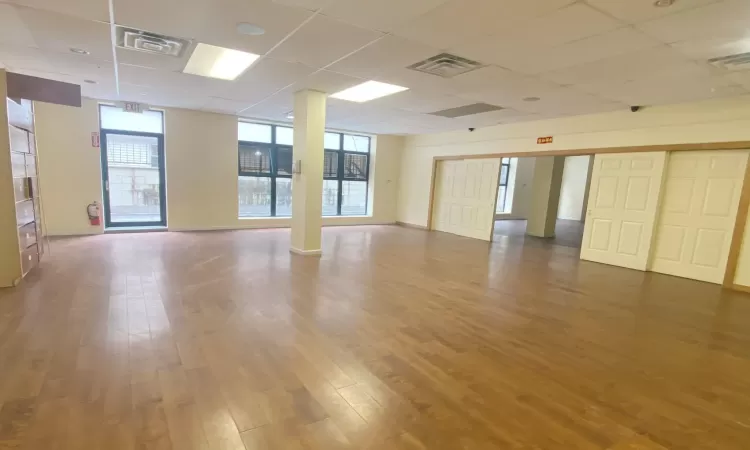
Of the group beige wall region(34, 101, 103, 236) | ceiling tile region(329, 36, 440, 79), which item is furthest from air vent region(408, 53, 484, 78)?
beige wall region(34, 101, 103, 236)

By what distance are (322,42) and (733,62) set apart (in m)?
4.19

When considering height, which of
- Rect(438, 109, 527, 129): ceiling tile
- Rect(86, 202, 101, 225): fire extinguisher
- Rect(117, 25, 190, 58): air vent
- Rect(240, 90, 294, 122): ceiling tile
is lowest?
Rect(86, 202, 101, 225): fire extinguisher

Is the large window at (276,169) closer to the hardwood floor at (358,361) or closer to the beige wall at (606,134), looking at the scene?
the beige wall at (606,134)

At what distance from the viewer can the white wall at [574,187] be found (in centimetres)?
1393

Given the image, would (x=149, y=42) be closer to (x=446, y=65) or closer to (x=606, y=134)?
(x=446, y=65)

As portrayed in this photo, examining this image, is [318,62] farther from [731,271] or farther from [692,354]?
[731,271]

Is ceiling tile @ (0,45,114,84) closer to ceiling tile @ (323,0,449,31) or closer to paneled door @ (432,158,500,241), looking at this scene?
ceiling tile @ (323,0,449,31)

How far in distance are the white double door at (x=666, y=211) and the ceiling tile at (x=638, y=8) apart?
3.97 meters

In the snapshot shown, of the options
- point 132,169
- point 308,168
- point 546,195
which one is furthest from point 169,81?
point 546,195

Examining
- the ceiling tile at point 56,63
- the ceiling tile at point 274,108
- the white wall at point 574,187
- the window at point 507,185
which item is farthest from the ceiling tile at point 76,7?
the white wall at point 574,187

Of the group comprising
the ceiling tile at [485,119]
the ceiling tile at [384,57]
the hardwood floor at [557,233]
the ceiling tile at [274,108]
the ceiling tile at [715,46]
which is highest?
the ceiling tile at [715,46]

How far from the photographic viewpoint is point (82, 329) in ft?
9.43

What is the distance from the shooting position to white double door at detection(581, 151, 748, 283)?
5340 mm

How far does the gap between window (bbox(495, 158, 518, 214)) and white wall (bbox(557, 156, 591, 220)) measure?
2.00m
